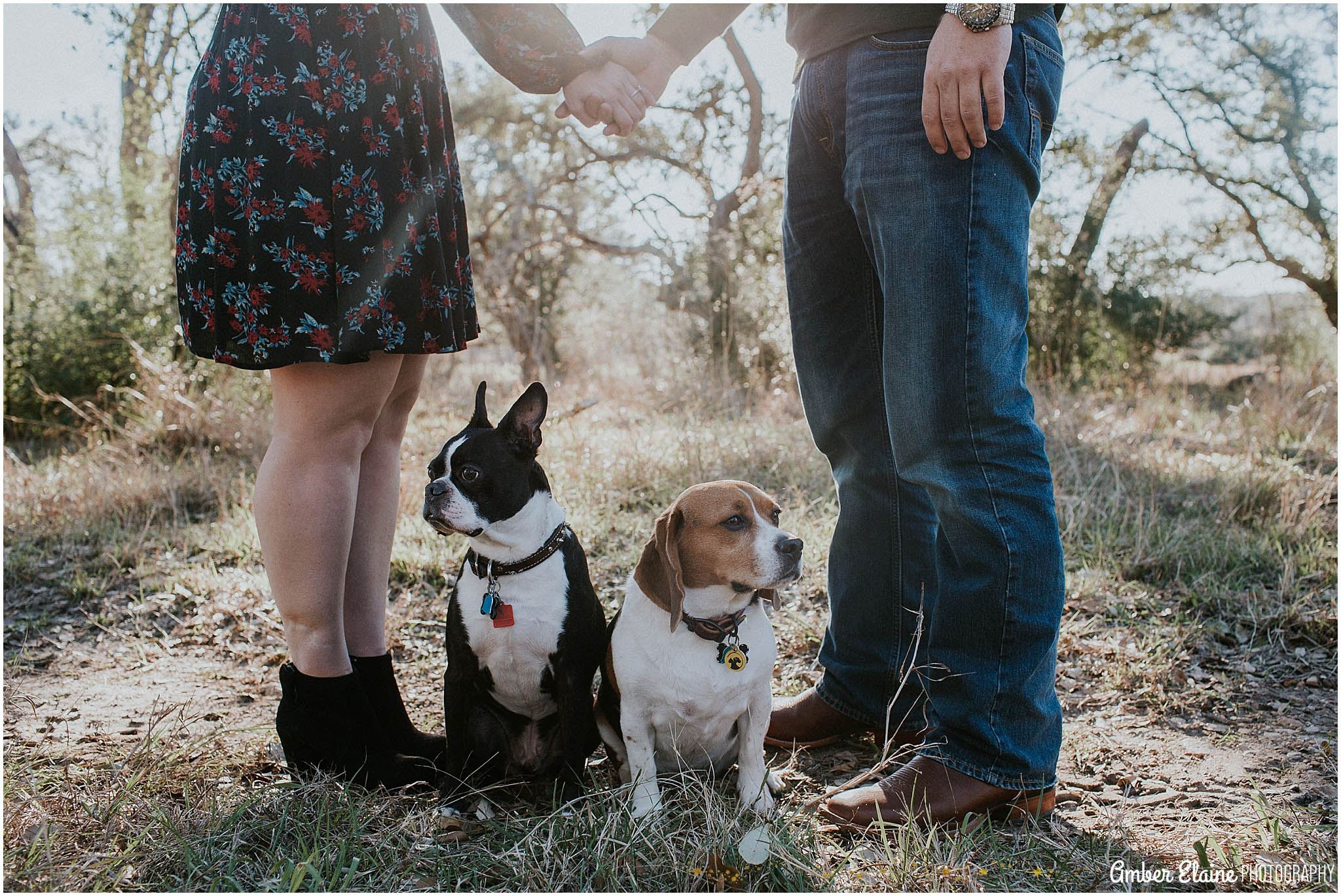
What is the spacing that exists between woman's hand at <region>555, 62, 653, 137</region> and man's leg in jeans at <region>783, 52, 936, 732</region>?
44cm

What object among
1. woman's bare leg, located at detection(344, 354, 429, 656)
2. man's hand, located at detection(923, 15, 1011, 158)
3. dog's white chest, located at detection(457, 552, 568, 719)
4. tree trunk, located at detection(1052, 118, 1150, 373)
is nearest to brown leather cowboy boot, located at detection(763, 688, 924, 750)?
dog's white chest, located at detection(457, 552, 568, 719)

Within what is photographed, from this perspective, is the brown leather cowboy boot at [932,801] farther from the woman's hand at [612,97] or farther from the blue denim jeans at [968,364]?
the woman's hand at [612,97]

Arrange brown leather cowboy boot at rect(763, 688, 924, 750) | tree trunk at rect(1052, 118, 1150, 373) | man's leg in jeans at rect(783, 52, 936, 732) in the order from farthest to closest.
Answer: tree trunk at rect(1052, 118, 1150, 373), brown leather cowboy boot at rect(763, 688, 924, 750), man's leg in jeans at rect(783, 52, 936, 732)

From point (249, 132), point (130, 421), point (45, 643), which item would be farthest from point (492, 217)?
point (249, 132)

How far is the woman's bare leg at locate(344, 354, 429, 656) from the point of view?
6.95ft

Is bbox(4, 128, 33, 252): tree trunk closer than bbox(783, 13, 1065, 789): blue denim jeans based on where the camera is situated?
No

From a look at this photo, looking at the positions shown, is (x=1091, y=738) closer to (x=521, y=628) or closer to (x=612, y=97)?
(x=521, y=628)

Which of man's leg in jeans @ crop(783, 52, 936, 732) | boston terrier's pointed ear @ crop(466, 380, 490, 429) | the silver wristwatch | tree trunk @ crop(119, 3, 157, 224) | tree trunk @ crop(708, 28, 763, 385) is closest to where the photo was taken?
the silver wristwatch

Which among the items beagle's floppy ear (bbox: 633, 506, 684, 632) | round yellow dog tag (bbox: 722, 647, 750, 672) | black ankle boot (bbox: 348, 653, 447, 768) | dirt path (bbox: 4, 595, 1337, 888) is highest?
beagle's floppy ear (bbox: 633, 506, 684, 632)

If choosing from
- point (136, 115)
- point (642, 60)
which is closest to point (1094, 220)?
point (642, 60)

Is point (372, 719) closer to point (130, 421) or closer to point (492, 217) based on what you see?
point (130, 421)

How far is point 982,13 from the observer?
156 cm

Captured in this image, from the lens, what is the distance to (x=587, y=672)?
2.06 meters

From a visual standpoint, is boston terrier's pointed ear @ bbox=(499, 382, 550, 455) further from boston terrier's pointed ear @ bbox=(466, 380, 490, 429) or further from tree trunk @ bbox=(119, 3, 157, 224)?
tree trunk @ bbox=(119, 3, 157, 224)
